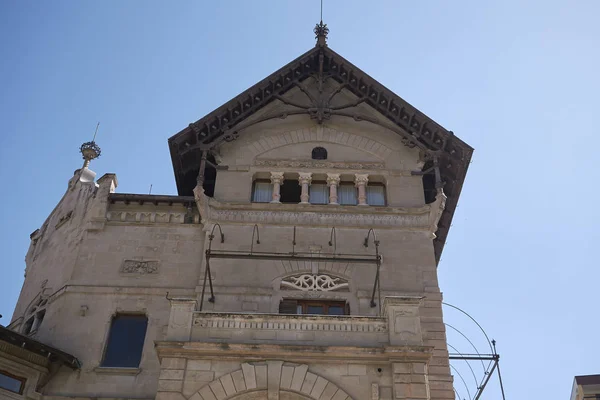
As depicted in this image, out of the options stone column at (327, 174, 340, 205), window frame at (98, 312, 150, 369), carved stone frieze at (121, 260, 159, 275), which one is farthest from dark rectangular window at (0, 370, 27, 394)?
stone column at (327, 174, 340, 205)

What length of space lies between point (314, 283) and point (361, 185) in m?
5.18

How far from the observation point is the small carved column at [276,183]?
27.8 meters

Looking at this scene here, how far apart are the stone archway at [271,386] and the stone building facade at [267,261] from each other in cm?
4

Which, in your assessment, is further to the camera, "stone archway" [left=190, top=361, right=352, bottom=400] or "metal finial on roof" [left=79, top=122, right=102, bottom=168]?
"metal finial on roof" [left=79, top=122, right=102, bottom=168]

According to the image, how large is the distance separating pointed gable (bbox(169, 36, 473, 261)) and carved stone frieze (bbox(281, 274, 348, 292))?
6307mm

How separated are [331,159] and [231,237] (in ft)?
18.5

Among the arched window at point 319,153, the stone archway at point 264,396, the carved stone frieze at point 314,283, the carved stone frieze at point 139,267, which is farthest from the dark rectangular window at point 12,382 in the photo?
the arched window at point 319,153

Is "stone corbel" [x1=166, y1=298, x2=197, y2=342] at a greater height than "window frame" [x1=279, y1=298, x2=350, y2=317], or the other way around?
"window frame" [x1=279, y1=298, x2=350, y2=317]

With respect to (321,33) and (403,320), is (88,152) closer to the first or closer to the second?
(321,33)

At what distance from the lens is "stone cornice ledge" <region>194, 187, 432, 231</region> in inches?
1057

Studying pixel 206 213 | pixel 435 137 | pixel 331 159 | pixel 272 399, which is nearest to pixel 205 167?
pixel 206 213

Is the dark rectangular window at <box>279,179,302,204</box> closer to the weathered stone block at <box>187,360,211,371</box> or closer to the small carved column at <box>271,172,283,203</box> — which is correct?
the small carved column at <box>271,172,283,203</box>

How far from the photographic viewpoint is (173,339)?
63.0 ft

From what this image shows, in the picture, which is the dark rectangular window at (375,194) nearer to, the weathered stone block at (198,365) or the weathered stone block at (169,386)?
the weathered stone block at (198,365)
